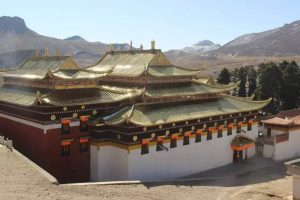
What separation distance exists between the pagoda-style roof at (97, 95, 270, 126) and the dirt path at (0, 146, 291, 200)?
13.3ft

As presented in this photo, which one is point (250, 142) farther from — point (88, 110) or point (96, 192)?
point (96, 192)

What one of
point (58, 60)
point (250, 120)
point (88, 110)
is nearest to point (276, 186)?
point (250, 120)

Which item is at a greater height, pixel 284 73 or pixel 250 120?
pixel 284 73

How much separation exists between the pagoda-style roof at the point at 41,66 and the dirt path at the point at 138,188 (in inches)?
225

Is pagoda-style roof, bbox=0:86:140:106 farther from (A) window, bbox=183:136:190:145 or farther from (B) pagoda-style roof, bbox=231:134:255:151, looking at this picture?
(B) pagoda-style roof, bbox=231:134:255:151

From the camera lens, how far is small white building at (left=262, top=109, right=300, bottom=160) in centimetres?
3208

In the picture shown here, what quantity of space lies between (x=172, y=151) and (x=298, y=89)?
2665 centimetres

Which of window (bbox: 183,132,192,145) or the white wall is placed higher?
window (bbox: 183,132,192,145)

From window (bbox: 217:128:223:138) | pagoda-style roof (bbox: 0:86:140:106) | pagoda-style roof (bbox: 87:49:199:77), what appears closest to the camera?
pagoda-style roof (bbox: 0:86:140:106)

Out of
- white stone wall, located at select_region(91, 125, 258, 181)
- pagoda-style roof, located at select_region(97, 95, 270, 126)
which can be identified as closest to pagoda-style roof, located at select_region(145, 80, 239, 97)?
pagoda-style roof, located at select_region(97, 95, 270, 126)

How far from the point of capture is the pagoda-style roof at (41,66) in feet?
86.3

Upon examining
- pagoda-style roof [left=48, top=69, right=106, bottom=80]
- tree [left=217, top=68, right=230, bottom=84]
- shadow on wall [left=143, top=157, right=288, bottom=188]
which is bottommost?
shadow on wall [left=143, top=157, right=288, bottom=188]

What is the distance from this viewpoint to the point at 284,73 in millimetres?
47531

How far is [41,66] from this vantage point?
28.2m
